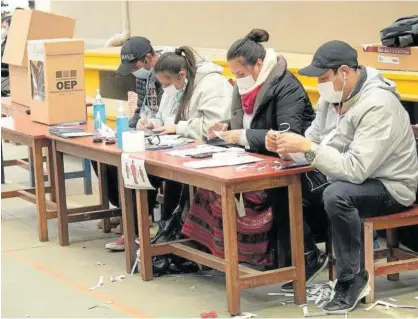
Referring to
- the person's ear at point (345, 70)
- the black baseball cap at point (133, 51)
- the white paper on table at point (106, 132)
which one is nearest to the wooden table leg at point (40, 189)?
the white paper on table at point (106, 132)

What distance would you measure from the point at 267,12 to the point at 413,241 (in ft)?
11.1

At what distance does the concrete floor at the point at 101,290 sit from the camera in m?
4.92

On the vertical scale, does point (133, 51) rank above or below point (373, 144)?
above

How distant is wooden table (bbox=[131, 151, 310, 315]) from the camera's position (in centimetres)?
462

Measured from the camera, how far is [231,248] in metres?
4.65

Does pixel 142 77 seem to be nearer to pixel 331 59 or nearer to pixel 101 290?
pixel 101 290

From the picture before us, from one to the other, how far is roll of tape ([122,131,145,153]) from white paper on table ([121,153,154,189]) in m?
0.05

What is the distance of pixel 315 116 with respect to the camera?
5.29 meters

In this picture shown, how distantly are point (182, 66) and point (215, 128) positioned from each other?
0.54 m

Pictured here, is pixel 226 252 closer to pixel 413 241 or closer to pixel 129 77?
pixel 413 241

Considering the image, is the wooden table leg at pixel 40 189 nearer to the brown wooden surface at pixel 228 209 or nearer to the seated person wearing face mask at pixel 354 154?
the brown wooden surface at pixel 228 209

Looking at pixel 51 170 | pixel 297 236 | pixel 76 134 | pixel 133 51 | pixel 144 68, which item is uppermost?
pixel 133 51

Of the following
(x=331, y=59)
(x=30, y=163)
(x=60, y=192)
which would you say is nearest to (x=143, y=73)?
(x=60, y=192)

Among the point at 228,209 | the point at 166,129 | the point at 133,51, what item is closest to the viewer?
the point at 228,209
